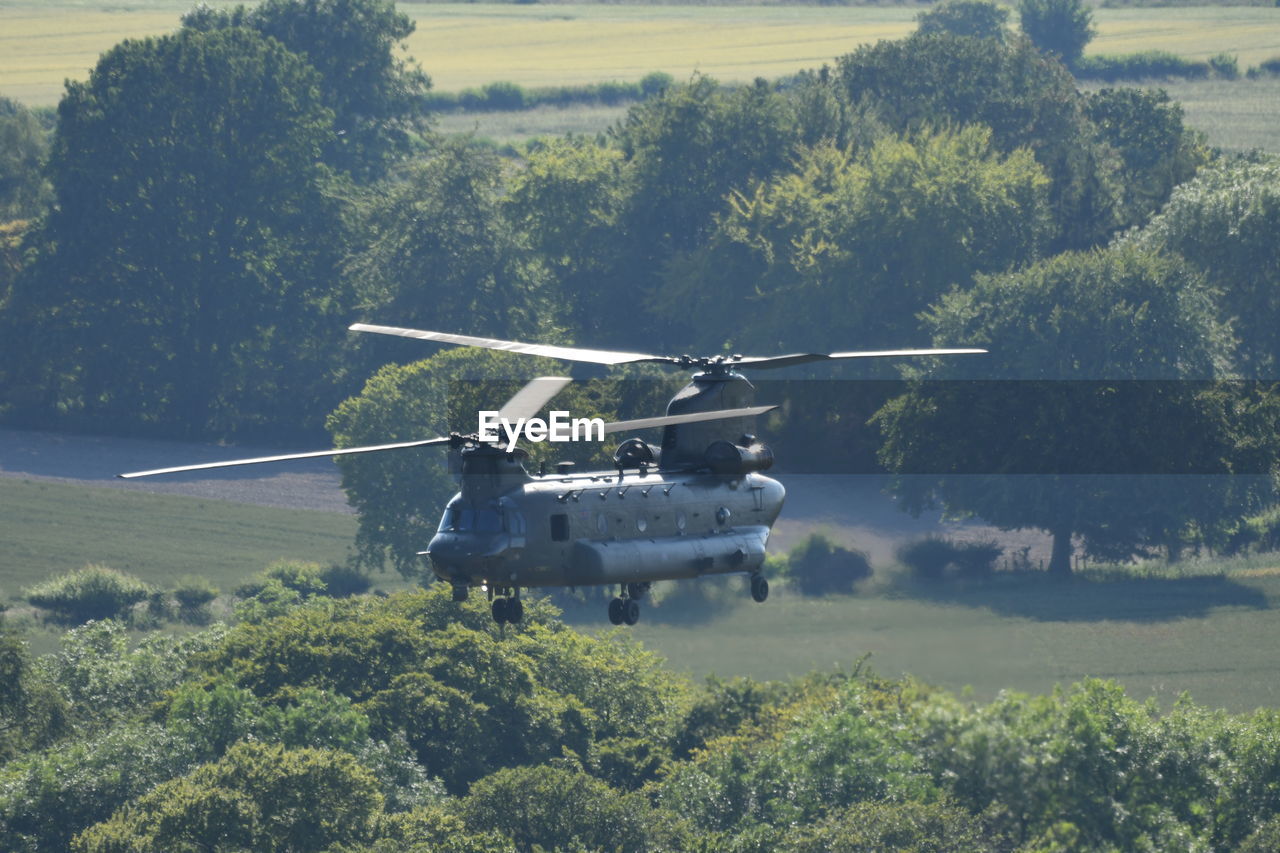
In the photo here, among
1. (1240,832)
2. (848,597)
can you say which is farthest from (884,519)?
(1240,832)

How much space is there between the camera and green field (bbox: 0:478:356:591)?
161125mm

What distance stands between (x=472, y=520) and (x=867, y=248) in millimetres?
122228

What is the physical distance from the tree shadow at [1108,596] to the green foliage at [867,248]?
185 ft

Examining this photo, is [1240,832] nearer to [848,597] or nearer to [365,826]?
[848,597]

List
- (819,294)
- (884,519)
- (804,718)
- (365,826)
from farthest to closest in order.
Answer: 1. (819,294)
2. (884,519)
3. (804,718)
4. (365,826)

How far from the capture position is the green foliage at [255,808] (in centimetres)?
10544

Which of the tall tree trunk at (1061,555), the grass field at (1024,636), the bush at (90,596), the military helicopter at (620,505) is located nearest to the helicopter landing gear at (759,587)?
the military helicopter at (620,505)

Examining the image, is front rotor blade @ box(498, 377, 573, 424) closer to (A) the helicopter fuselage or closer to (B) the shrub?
(A) the helicopter fuselage

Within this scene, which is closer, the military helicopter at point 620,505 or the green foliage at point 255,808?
the military helicopter at point 620,505

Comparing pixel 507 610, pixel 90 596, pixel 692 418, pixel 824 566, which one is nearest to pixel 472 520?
pixel 507 610

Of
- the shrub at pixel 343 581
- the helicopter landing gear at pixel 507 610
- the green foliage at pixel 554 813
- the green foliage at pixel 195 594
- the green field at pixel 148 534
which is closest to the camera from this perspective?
the helicopter landing gear at pixel 507 610

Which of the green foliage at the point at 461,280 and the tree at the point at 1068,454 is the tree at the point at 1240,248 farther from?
the green foliage at the point at 461,280

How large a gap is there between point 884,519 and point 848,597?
27.2 m

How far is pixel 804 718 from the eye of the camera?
117 metres
